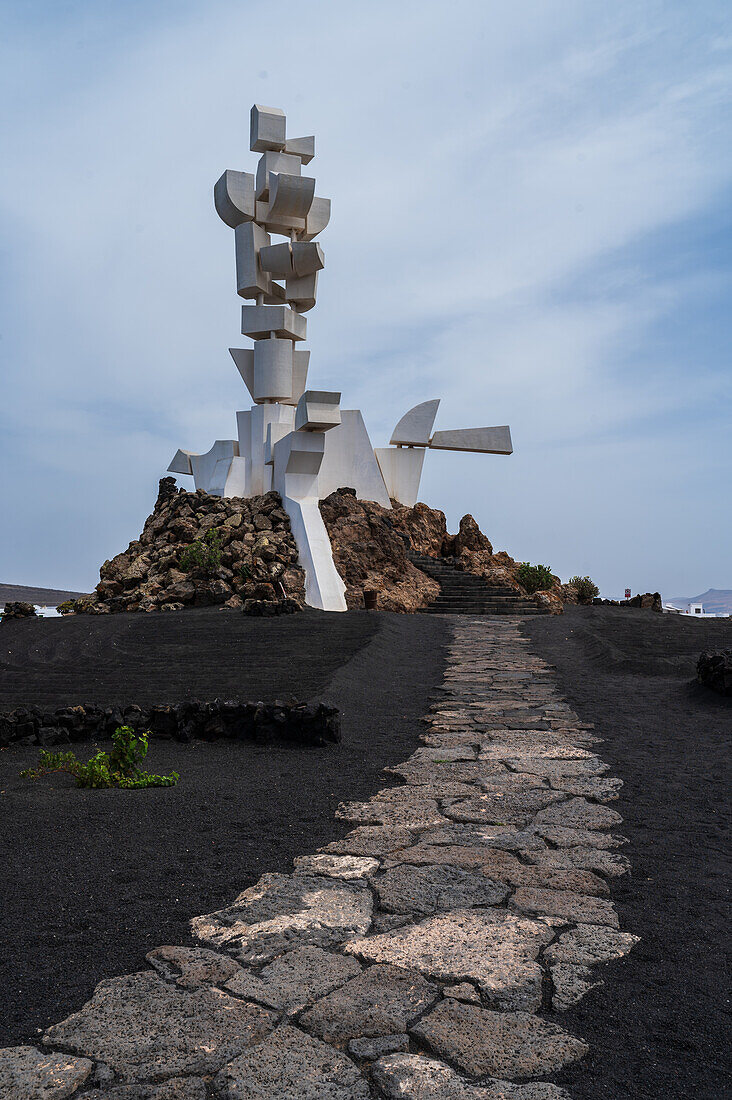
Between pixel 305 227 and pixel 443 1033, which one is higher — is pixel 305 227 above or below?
above

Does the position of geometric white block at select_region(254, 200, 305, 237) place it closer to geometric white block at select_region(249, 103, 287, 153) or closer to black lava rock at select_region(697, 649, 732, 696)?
geometric white block at select_region(249, 103, 287, 153)

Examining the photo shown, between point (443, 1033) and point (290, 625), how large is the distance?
9.00 metres

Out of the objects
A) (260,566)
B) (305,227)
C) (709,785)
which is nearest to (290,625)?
(260,566)

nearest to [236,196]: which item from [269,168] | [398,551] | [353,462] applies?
[269,168]

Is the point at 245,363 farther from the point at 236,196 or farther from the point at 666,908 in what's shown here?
the point at 666,908

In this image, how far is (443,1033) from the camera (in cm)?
212

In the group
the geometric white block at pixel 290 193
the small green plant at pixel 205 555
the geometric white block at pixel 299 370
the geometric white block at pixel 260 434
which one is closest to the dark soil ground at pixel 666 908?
the small green plant at pixel 205 555

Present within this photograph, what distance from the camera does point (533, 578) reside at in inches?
679

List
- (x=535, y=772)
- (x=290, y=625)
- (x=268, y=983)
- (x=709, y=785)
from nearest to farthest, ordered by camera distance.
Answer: (x=268, y=983) → (x=709, y=785) → (x=535, y=772) → (x=290, y=625)

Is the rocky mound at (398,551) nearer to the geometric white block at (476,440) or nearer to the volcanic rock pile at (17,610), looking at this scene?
the geometric white block at (476,440)

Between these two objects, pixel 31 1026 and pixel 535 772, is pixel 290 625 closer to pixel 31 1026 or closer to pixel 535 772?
pixel 535 772

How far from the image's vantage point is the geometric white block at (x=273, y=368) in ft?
56.6

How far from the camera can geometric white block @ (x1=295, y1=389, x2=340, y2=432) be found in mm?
14625

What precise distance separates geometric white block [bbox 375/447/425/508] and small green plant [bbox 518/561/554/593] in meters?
3.52
